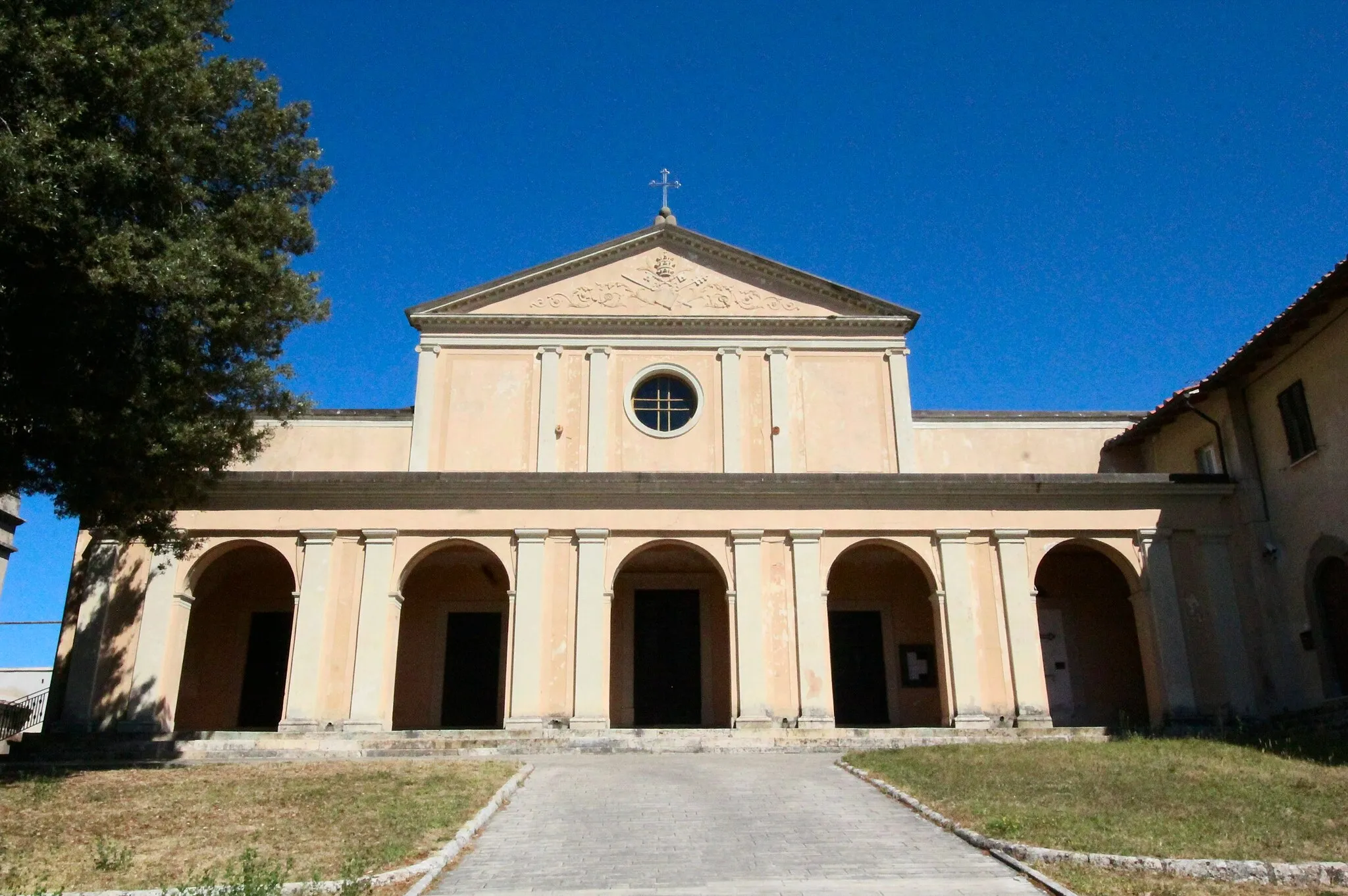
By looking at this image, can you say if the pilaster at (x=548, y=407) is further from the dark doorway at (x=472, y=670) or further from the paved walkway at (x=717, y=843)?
the paved walkway at (x=717, y=843)

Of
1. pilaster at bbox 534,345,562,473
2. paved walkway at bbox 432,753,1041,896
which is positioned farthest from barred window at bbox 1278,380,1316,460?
pilaster at bbox 534,345,562,473

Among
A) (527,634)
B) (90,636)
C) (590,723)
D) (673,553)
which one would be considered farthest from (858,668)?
(90,636)

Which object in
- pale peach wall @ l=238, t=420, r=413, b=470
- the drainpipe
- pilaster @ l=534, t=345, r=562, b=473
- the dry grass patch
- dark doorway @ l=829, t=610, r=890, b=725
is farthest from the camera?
pale peach wall @ l=238, t=420, r=413, b=470

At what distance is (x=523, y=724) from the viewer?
674 inches

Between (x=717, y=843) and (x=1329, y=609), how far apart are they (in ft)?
44.1

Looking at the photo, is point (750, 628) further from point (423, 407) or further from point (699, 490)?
point (423, 407)

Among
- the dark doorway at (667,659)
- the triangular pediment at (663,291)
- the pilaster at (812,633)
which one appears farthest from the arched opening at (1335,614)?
the dark doorway at (667,659)

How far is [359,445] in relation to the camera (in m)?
21.7

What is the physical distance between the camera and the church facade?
17672 mm

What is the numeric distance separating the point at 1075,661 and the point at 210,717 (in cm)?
1743

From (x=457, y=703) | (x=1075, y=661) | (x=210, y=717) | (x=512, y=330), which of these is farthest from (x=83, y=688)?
(x=1075, y=661)

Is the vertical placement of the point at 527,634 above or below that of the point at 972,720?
above

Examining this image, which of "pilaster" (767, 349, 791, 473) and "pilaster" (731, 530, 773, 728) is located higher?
"pilaster" (767, 349, 791, 473)

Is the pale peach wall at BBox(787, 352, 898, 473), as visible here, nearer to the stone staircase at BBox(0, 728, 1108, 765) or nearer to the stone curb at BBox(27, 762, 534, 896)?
the stone staircase at BBox(0, 728, 1108, 765)
